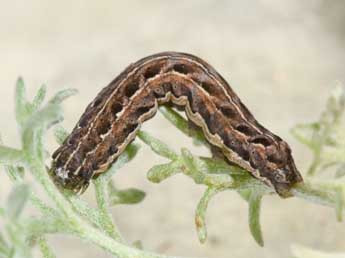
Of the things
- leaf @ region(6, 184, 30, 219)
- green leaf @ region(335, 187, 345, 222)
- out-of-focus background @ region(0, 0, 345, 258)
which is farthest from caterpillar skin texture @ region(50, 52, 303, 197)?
out-of-focus background @ region(0, 0, 345, 258)

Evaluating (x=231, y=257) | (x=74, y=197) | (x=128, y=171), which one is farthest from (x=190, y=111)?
(x=128, y=171)

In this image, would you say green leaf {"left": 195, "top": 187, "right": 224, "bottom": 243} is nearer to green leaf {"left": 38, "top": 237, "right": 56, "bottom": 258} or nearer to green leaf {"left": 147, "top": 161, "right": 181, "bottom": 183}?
green leaf {"left": 147, "top": 161, "right": 181, "bottom": 183}

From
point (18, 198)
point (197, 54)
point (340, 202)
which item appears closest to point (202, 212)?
point (340, 202)

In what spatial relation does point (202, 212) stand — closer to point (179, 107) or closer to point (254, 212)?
point (254, 212)

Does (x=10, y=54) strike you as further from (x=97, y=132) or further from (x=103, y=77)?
(x=97, y=132)

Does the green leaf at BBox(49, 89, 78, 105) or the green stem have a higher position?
the green leaf at BBox(49, 89, 78, 105)

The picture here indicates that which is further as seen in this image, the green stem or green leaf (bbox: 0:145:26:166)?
the green stem
